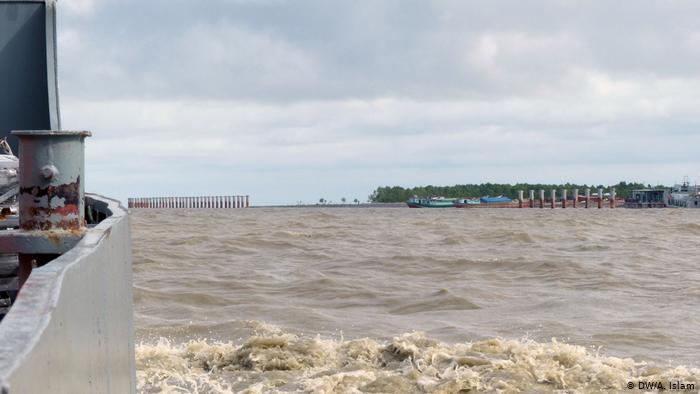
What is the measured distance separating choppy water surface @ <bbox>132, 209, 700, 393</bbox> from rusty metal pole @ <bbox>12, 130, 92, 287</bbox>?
10.8 feet

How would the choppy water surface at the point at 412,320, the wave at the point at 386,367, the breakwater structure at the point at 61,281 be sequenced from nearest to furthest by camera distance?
the breakwater structure at the point at 61,281, the wave at the point at 386,367, the choppy water surface at the point at 412,320

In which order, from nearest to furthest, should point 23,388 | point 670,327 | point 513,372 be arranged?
1. point 23,388
2. point 513,372
3. point 670,327

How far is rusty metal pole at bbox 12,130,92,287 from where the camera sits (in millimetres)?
3944

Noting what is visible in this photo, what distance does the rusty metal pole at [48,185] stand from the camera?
3.94 m

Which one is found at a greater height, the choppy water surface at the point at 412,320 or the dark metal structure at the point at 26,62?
the dark metal structure at the point at 26,62

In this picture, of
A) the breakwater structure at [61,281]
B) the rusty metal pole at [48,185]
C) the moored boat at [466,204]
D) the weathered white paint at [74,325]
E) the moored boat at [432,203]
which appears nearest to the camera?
the weathered white paint at [74,325]

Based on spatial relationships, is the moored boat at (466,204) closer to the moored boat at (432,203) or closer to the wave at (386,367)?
the moored boat at (432,203)

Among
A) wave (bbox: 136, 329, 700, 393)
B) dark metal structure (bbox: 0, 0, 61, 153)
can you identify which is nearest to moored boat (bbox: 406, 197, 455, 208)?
dark metal structure (bbox: 0, 0, 61, 153)

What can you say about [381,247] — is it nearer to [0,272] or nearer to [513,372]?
[513,372]

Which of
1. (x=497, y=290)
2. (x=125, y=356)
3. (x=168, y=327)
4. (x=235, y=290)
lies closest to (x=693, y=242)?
(x=497, y=290)

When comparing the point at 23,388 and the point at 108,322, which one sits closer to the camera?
the point at 23,388

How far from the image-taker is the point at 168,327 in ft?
32.4

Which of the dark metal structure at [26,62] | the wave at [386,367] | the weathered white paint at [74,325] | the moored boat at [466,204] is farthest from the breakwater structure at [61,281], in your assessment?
the moored boat at [466,204]

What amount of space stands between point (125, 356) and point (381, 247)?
17.7 metres
